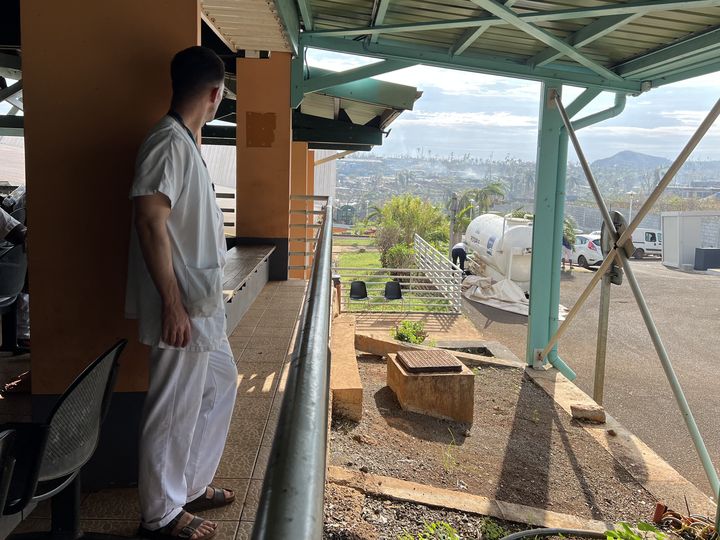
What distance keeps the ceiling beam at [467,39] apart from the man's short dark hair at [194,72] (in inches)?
169

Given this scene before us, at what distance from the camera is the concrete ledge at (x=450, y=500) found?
387 cm

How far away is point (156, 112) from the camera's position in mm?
2338

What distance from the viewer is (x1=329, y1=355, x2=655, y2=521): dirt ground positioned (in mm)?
4805

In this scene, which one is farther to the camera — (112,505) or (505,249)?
(505,249)

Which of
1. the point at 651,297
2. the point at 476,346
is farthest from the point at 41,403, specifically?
the point at 651,297

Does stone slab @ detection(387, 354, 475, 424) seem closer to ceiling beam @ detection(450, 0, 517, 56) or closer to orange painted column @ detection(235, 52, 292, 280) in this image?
orange painted column @ detection(235, 52, 292, 280)

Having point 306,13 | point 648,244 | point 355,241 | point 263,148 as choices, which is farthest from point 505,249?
point 355,241

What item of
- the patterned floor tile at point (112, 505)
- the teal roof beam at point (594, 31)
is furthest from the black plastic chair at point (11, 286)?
the teal roof beam at point (594, 31)

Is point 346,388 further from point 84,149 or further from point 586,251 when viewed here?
point 586,251

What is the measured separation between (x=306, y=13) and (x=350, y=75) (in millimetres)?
1065

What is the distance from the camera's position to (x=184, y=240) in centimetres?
196

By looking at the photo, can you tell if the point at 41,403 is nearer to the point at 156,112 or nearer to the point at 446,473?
→ the point at 156,112

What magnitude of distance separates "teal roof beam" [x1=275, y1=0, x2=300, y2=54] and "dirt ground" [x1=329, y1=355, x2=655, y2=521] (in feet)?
10.6

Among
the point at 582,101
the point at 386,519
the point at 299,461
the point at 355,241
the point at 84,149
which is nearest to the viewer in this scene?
the point at 299,461
